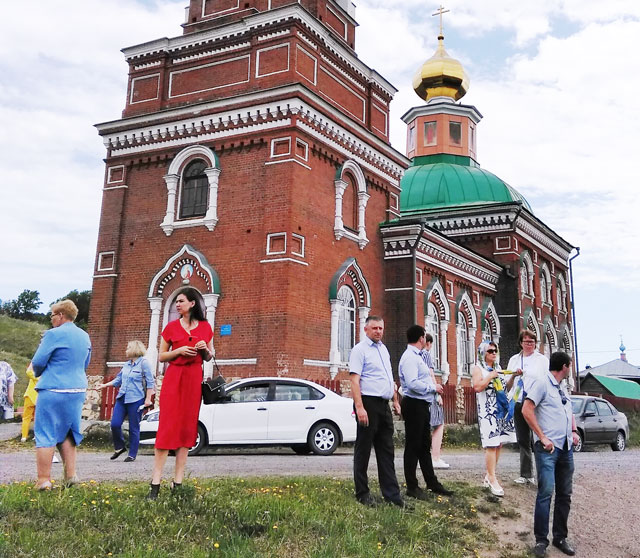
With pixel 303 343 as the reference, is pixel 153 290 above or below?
above

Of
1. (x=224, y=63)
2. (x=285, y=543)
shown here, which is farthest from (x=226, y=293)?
(x=285, y=543)

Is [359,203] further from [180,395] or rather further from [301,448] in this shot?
[180,395]

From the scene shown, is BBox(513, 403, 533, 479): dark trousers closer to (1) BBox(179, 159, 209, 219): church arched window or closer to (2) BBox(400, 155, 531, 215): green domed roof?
(1) BBox(179, 159, 209, 219): church arched window

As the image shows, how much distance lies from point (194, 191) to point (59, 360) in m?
12.5

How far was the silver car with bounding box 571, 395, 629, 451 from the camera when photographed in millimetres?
15750

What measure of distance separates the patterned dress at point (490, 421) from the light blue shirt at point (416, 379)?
78 cm

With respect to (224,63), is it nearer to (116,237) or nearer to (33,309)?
(116,237)

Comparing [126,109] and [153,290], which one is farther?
[126,109]

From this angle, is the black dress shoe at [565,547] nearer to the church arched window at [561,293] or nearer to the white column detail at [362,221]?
the white column detail at [362,221]

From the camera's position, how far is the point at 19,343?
3847 centimetres

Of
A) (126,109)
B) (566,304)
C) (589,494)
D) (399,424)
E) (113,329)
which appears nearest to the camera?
(589,494)

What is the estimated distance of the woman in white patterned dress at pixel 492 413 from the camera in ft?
24.9

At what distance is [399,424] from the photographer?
1538 cm

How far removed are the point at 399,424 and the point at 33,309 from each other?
49.6m
